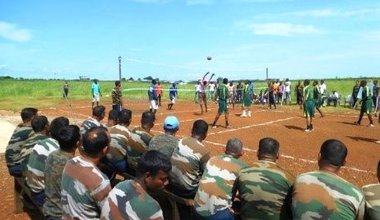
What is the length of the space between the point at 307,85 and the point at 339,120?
5447 mm

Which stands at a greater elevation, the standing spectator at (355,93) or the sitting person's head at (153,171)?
the sitting person's head at (153,171)

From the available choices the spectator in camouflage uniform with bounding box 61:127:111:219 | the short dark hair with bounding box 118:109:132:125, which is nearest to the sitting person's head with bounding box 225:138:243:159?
the spectator in camouflage uniform with bounding box 61:127:111:219

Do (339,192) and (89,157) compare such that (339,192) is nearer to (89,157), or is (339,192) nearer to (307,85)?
(89,157)

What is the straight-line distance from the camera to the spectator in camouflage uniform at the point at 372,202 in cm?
432

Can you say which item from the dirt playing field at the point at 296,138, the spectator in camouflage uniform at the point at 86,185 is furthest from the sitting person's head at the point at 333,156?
the dirt playing field at the point at 296,138

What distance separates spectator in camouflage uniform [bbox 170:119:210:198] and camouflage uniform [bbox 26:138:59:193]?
1850 mm

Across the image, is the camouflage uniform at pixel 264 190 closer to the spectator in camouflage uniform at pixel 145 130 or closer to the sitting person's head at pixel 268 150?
the sitting person's head at pixel 268 150

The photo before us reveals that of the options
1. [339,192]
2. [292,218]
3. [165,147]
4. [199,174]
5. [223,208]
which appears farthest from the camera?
[165,147]

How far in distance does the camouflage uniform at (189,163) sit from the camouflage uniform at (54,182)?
177 cm

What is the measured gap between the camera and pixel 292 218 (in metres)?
4.73

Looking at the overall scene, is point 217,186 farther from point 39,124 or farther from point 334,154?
point 39,124

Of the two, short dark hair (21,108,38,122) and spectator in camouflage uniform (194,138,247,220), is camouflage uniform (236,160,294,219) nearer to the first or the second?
spectator in camouflage uniform (194,138,247,220)

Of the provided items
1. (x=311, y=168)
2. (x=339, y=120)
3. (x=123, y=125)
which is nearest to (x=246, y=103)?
(x=339, y=120)

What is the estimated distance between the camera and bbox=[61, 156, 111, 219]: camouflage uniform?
14.3ft
